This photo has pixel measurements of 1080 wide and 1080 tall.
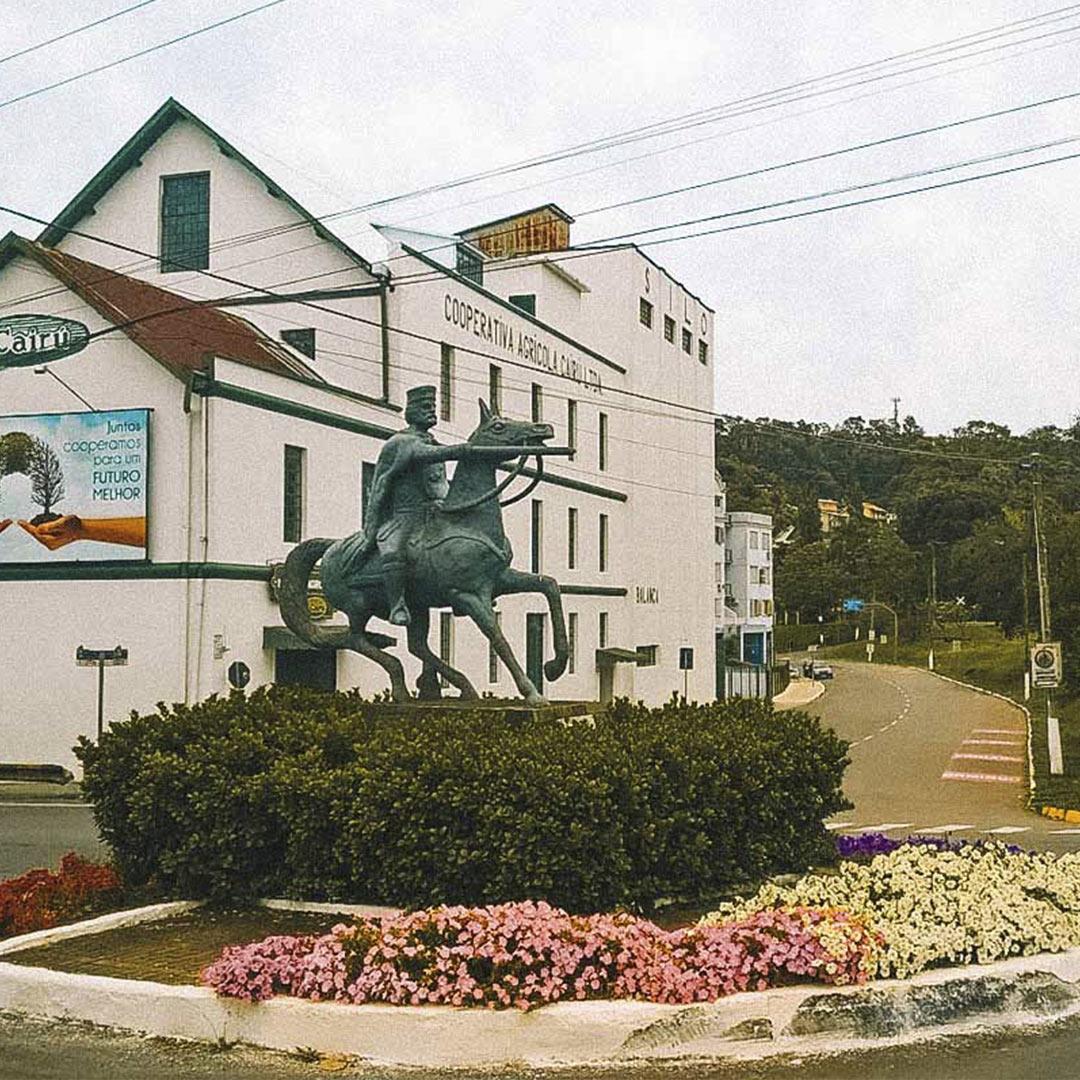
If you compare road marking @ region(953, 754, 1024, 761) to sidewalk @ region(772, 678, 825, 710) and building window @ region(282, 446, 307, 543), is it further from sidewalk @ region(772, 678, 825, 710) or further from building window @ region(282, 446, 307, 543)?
sidewalk @ region(772, 678, 825, 710)

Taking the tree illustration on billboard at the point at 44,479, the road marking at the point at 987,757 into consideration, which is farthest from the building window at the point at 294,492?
the road marking at the point at 987,757

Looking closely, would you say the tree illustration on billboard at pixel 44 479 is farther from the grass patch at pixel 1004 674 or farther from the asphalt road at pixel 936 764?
the grass patch at pixel 1004 674

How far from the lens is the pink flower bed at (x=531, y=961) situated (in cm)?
793

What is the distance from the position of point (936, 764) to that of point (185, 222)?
22724 mm

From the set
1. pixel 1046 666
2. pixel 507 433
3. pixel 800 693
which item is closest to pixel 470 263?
pixel 1046 666

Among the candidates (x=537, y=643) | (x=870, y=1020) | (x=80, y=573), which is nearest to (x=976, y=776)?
(x=537, y=643)

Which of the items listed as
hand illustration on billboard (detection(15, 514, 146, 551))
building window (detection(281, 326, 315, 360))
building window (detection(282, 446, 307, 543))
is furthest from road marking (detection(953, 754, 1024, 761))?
hand illustration on billboard (detection(15, 514, 146, 551))

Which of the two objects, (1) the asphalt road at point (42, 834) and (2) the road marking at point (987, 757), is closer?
(1) the asphalt road at point (42, 834)

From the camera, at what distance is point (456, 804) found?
9.98 m

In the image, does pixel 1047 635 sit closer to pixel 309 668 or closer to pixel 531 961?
pixel 309 668

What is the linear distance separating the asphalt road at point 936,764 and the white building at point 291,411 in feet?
26.3

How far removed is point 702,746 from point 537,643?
3110cm

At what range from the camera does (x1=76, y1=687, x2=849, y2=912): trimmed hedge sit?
32.6 ft

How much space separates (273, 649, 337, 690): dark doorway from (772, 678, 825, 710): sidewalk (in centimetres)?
3476
